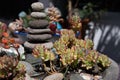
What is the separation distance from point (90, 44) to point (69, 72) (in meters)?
0.46

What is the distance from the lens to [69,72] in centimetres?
312

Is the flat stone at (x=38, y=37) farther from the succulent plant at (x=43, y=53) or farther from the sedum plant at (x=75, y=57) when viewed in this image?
the succulent plant at (x=43, y=53)

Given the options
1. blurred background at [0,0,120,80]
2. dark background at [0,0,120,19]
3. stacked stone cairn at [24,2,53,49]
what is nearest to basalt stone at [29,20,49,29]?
stacked stone cairn at [24,2,53,49]

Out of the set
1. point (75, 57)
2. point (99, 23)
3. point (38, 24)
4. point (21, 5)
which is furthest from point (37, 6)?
point (99, 23)

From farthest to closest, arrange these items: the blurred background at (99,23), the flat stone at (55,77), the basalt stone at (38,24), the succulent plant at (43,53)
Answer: the blurred background at (99,23) < the basalt stone at (38,24) < the succulent plant at (43,53) < the flat stone at (55,77)

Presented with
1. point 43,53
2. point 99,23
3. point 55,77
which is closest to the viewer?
point 55,77

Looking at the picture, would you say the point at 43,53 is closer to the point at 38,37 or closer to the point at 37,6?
the point at 38,37

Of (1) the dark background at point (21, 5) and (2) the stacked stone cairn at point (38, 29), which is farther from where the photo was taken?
(1) the dark background at point (21, 5)

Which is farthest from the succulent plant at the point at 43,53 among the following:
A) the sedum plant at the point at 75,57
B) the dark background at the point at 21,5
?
the dark background at the point at 21,5

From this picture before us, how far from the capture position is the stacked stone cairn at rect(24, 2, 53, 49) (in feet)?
11.8

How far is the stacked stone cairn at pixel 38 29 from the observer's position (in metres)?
3.61

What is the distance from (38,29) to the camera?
364 cm

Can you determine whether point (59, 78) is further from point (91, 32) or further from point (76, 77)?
point (91, 32)

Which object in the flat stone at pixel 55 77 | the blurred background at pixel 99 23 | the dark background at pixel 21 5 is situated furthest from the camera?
the dark background at pixel 21 5
